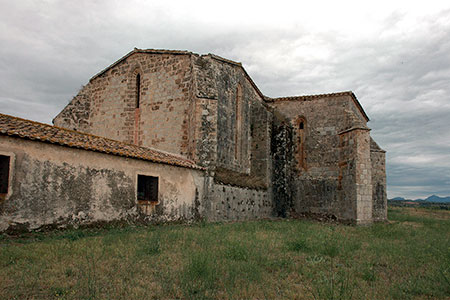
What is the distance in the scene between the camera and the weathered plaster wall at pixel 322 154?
1664 cm

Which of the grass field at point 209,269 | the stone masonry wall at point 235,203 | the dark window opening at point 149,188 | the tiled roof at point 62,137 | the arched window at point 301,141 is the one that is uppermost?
the arched window at point 301,141

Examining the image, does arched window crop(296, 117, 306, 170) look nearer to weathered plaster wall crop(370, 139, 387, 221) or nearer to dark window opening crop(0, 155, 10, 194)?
weathered plaster wall crop(370, 139, 387, 221)

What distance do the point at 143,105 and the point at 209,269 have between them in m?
11.7

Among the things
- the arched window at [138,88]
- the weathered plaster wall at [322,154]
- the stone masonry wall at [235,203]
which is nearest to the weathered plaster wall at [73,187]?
the stone masonry wall at [235,203]

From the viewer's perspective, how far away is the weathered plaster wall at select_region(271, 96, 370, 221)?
54.6ft

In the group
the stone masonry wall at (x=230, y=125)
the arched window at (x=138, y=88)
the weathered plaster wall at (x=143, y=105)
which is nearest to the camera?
the stone masonry wall at (x=230, y=125)

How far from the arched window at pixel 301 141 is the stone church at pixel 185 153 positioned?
0.18 feet

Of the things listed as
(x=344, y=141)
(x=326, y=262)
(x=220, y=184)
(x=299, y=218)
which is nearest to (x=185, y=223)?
(x=220, y=184)

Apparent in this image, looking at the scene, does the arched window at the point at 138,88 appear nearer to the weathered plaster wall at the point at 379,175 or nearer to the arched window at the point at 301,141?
the arched window at the point at 301,141

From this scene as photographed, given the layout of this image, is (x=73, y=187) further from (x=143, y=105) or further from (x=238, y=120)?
(x=238, y=120)

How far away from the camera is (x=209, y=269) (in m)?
5.09

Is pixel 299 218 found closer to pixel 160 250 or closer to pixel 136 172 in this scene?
pixel 136 172

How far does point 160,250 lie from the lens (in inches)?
262

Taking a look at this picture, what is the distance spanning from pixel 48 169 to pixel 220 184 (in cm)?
679
